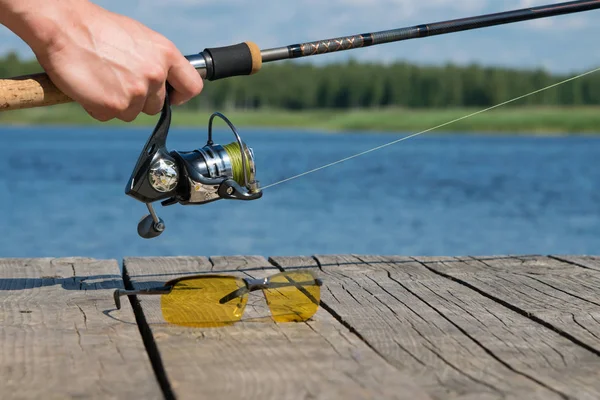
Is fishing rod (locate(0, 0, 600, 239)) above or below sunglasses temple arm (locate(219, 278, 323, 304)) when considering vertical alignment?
above

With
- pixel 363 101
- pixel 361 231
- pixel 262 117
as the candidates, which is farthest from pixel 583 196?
pixel 363 101

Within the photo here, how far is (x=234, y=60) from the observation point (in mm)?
2637

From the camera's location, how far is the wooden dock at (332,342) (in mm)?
1812

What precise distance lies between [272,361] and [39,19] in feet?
3.11

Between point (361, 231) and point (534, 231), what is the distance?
8.13ft

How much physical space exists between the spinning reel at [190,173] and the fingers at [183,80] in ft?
0.20

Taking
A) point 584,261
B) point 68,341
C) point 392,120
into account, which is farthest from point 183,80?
point 392,120

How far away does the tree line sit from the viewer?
170ft

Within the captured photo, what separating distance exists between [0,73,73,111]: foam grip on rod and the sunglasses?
1.76 ft

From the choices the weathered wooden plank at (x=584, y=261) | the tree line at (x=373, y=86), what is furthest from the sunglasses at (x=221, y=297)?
the tree line at (x=373, y=86)

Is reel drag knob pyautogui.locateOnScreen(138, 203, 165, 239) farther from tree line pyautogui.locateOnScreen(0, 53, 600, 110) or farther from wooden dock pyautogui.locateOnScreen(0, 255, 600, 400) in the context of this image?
tree line pyautogui.locateOnScreen(0, 53, 600, 110)

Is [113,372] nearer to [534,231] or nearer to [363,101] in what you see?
[534,231]

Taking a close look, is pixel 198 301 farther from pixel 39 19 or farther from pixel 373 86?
pixel 373 86

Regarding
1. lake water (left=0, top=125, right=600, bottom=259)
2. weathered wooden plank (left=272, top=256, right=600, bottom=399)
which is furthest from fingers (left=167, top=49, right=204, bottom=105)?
lake water (left=0, top=125, right=600, bottom=259)
